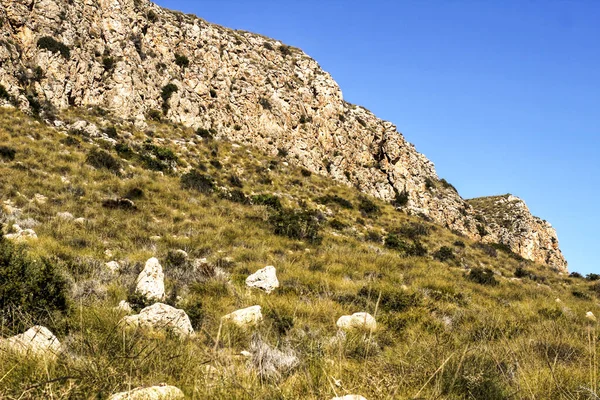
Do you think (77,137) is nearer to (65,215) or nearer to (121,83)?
(121,83)

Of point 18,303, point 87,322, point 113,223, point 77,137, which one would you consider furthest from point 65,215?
point 77,137

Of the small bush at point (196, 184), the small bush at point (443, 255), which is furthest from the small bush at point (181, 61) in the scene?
the small bush at point (443, 255)

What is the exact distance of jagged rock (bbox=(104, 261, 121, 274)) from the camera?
24.3 ft

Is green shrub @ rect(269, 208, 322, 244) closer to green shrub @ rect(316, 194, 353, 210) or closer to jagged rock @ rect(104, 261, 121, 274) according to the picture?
jagged rock @ rect(104, 261, 121, 274)

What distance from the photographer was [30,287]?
4.64 m

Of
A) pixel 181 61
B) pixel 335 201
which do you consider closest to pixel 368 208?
pixel 335 201

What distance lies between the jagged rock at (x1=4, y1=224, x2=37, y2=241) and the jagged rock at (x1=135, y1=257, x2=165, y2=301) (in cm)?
375

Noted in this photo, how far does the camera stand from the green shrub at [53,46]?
2590 centimetres

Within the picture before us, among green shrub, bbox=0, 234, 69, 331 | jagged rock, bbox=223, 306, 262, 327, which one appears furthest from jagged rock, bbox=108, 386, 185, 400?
jagged rock, bbox=223, 306, 262, 327

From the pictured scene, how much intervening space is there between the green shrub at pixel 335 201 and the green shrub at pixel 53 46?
22.5 m

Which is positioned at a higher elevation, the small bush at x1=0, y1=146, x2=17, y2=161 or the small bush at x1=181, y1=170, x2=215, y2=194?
the small bush at x1=181, y1=170, x2=215, y2=194

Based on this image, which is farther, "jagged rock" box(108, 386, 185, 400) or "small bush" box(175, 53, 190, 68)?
"small bush" box(175, 53, 190, 68)

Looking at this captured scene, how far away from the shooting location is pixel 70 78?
26766mm

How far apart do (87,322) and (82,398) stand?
6.29 ft
